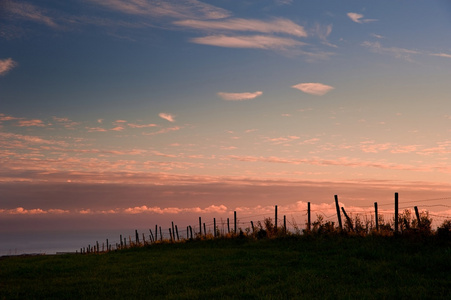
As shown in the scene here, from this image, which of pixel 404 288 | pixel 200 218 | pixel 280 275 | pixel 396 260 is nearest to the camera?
pixel 404 288

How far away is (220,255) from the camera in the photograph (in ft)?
76.2

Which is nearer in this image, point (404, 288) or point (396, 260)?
point (404, 288)

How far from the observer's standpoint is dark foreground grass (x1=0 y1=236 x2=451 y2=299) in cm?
1296

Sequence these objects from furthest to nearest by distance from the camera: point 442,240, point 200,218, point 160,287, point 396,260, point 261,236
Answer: point 200,218, point 261,236, point 442,240, point 396,260, point 160,287

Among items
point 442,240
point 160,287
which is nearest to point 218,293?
point 160,287

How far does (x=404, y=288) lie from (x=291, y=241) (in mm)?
15609

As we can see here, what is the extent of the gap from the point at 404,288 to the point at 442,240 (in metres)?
11.1

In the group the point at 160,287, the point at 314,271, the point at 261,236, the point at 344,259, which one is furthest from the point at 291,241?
the point at 160,287

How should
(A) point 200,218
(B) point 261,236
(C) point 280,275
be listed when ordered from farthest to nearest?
(A) point 200,218 → (B) point 261,236 → (C) point 280,275

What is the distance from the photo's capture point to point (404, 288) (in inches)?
498

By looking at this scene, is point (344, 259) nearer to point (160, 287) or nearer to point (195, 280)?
point (195, 280)

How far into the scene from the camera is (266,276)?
15797 mm

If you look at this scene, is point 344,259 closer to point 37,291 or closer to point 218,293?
point 218,293

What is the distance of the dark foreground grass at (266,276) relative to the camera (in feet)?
42.5
